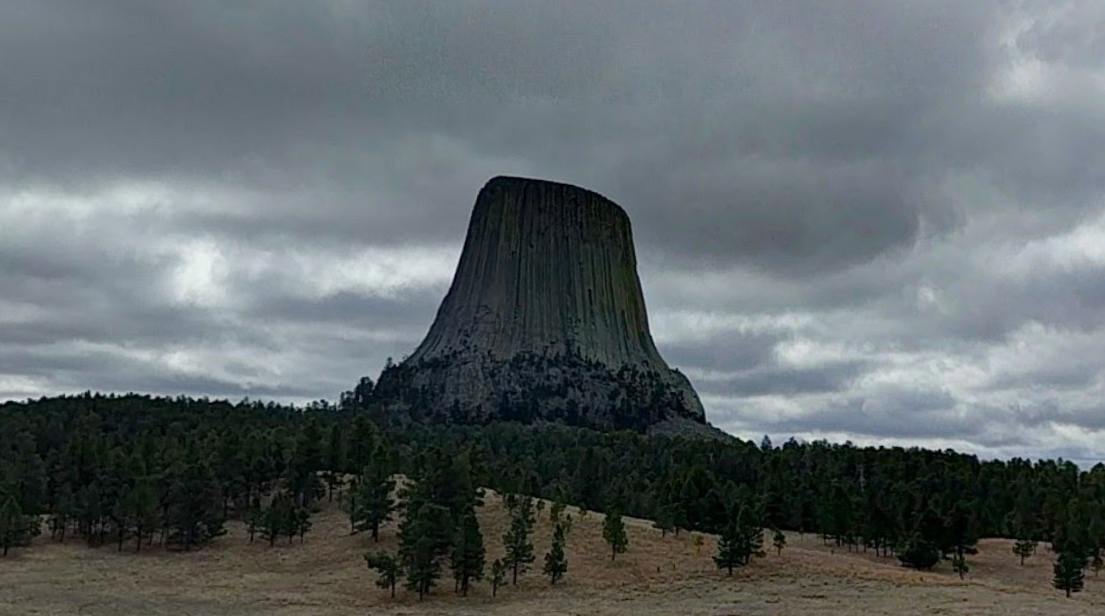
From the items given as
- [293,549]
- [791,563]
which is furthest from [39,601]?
[791,563]

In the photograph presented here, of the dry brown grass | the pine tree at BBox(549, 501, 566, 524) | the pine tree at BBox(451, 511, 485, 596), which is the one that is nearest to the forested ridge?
the pine tree at BBox(451, 511, 485, 596)

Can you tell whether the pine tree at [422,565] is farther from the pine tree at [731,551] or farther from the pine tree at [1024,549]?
the pine tree at [1024,549]

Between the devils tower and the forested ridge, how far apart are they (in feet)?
162

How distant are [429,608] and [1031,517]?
43.0m

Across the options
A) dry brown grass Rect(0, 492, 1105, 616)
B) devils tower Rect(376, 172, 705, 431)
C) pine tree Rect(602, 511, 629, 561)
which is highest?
devils tower Rect(376, 172, 705, 431)

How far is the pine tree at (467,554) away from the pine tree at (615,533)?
6844mm

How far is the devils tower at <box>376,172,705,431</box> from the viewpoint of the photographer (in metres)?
137

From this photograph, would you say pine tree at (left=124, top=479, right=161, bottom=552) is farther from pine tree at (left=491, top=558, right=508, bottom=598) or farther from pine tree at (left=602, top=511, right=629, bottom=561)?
pine tree at (left=602, top=511, right=629, bottom=561)

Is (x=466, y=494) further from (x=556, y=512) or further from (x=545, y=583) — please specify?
(x=545, y=583)

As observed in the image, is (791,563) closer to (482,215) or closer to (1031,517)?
(1031,517)

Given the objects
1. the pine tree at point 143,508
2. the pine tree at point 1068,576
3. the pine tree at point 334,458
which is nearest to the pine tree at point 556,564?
the pine tree at point 1068,576

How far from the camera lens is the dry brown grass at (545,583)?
42094 millimetres

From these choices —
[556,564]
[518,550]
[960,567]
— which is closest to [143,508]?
[518,550]

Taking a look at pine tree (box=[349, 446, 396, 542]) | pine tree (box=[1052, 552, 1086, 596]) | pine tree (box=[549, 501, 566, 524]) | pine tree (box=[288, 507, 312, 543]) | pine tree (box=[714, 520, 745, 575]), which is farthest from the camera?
→ pine tree (box=[288, 507, 312, 543])
